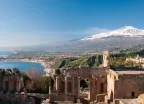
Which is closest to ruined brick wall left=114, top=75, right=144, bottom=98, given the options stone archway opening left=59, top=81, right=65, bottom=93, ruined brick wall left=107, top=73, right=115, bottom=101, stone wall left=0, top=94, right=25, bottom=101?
ruined brick wall left=107, top=73, right=115, bottom=101

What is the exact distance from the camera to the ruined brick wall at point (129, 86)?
2881 centimetres

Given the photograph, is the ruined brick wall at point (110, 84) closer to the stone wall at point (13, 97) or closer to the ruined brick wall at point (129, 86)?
the ruined brick wall at point (129, 86)

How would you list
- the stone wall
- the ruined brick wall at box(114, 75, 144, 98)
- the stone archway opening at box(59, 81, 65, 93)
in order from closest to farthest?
the ruined brick wall at box(114, 75, 144, 98) < the stone wall < the stone archway opening at box(59, 81, 65, 93)

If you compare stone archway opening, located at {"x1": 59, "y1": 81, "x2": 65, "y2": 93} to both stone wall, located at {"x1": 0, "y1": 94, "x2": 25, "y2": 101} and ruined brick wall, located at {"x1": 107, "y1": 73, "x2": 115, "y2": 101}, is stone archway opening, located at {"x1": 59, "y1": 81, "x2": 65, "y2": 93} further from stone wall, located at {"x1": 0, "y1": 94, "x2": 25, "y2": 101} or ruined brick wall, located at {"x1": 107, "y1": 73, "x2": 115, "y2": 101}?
ruined brick wall, located at {"x1": 107, "y1": 73, "x2": 115, "y2": 101}

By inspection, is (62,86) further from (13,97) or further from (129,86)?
(129,86)

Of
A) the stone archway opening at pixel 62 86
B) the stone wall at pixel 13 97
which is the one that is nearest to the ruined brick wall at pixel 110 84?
the stone archway opening at pixel 62 86

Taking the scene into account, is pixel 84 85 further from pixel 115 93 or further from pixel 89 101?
pixel 115 93

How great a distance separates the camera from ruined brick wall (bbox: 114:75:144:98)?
1134 inches

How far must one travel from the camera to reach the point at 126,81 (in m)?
29.1

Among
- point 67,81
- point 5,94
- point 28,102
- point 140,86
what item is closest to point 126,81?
point 140,86

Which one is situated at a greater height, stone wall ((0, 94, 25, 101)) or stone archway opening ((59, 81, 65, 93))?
stone archway opening ((59, 81, 65, 93))

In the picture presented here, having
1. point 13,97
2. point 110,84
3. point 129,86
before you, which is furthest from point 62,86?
point 129,86

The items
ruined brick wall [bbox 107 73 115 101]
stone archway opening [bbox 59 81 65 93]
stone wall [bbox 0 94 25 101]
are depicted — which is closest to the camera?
ruined brick wall [bbox 107 73 115 101]

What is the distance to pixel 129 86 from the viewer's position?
2911cm
